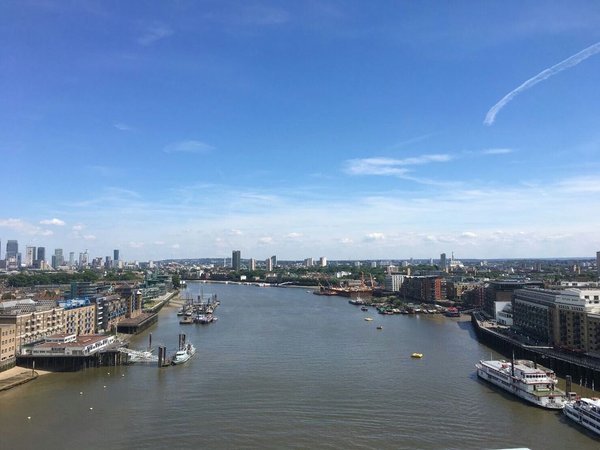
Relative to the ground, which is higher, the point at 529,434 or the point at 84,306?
the point at 84,306

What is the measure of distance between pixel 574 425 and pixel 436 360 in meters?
8.90

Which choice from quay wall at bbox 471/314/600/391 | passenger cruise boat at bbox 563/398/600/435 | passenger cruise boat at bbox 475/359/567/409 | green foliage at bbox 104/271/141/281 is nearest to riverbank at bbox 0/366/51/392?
passenger cruise boat at bbox 475/359/567/409

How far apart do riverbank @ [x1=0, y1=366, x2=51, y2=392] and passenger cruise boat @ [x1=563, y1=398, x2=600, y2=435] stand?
718 inches

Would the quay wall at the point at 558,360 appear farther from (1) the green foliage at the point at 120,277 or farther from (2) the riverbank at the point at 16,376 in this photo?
(1) the green foliage at the point at 120,277

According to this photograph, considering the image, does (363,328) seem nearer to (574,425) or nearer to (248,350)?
Answer: (248,350)

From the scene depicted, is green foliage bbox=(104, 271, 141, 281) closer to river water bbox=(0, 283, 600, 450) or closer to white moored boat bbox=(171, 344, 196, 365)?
river water bbox=(0, 283, 600, 450)

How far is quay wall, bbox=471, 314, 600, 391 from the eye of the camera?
18.0 meters

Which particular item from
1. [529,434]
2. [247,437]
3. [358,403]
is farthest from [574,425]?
[247,437]

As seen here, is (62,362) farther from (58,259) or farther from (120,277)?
(58,259)

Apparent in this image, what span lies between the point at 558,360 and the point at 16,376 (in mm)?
21203

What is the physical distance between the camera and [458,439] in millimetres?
12922

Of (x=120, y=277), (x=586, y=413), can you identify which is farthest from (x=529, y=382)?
(x=120, y=277)

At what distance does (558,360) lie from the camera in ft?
65.9

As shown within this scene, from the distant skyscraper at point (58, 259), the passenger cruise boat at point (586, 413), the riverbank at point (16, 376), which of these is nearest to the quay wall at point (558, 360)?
the passenger cruise boat at point (586, 413)
